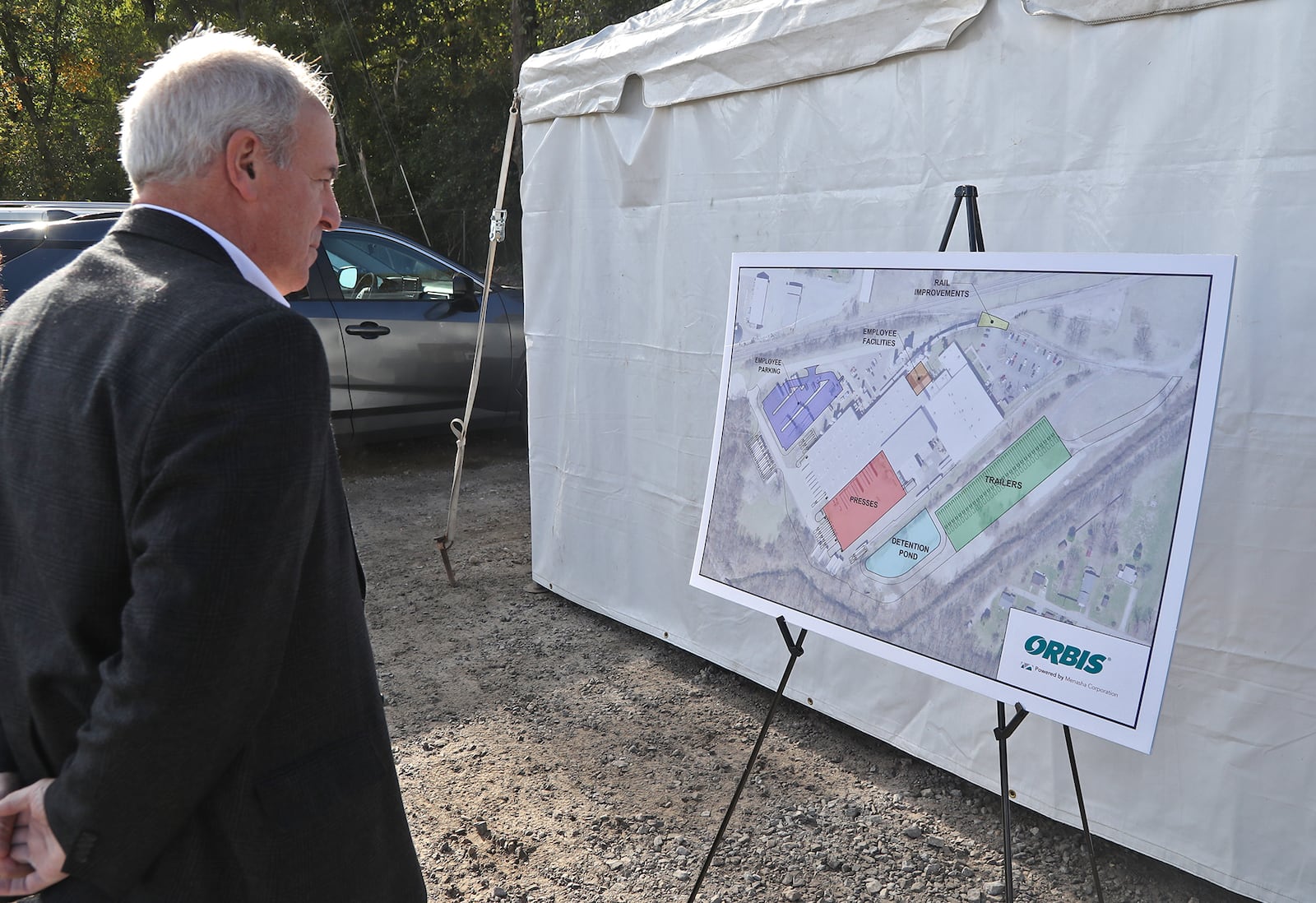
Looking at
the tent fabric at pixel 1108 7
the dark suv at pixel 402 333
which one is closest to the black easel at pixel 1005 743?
Answer: the tent fabric at pixel 1108 7

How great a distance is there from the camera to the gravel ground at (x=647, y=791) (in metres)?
2.51

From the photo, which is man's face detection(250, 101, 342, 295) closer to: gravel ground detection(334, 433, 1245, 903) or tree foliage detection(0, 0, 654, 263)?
gravel ground detection(334, 433, 1245, 903)

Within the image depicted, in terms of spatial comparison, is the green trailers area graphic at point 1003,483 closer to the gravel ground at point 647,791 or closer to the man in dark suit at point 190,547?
the gravel ground at point 647,791

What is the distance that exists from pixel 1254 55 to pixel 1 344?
235cm

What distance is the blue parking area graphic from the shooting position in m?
2.25

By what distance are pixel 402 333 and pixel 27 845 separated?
5.47m

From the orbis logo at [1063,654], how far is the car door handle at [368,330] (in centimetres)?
524

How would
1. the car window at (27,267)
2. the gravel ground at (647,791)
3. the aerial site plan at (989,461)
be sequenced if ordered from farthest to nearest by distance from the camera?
the car window at (27,267) < the gravel ground at (647,791) < the aerial site plan at (989,461)

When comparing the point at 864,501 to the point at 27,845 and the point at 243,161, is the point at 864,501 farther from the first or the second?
the point at 27,845

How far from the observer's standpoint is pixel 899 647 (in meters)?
2.08

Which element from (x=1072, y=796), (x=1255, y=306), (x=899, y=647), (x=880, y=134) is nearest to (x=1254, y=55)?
(x=1255, y=306)

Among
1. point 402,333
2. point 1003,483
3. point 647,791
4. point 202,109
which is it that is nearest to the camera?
point 202,109

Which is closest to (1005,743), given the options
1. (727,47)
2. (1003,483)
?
(1003,483)

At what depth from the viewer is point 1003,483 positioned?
1929 millimetres
